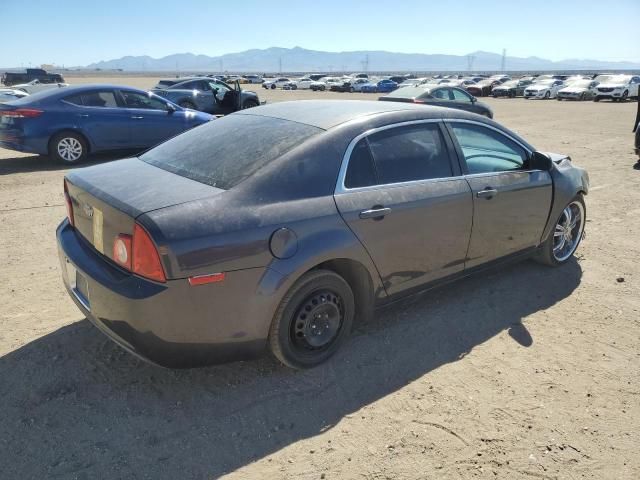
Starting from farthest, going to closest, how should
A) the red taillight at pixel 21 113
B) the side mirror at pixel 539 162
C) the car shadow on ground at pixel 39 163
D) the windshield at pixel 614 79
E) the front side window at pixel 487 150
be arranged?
the windshield at pixel 614 79 → the car shadow on ground at pixel 39 163 → the red taillight at pixel 21 113 → the side mirror at pixel 539 162 → the front side window at pixel 487 150

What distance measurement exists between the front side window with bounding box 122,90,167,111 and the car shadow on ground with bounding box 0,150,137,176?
3.19 ft

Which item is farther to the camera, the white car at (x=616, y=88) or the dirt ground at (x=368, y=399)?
the white car at (x=616, y=88)

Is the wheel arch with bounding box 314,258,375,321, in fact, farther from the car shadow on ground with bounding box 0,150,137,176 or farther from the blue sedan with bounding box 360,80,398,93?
the blue sedan with bounding box 360,80,398,93

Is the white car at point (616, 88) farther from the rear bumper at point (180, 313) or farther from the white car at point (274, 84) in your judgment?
the rear bumper at point (180, 313)

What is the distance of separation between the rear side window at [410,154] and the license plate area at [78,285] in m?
1.96

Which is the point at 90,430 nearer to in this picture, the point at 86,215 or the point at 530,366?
the point at 86,215

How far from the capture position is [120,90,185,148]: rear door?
31.2ft

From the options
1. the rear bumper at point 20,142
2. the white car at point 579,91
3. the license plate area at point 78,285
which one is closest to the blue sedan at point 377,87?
the white car at point 579,91

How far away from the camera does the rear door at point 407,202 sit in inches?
124

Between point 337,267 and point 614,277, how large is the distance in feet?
10.3

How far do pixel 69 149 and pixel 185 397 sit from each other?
7627mm

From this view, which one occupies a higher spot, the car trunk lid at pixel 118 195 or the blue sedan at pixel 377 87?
the car trunk lid at pixel 118 195

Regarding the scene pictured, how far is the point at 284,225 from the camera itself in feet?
9.05

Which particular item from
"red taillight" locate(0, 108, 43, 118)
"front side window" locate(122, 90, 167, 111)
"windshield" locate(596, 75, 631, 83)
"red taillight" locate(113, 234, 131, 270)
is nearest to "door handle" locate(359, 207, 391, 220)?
"red taillight" locate(113, 234, 131, 270)
